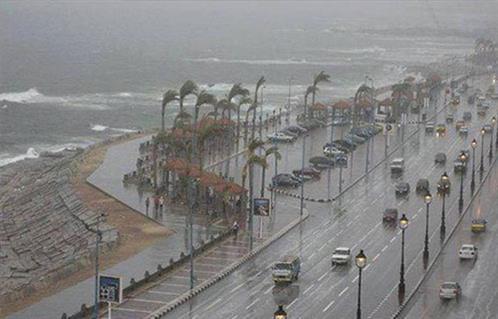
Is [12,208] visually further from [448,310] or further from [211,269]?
[448,310]

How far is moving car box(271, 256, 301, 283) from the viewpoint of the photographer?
205ft

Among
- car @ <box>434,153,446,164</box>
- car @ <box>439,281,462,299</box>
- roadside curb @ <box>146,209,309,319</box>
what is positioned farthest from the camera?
car @ <box>434,153,446,164</box>

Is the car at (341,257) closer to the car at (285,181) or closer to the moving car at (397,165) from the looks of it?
the car at (285,181)

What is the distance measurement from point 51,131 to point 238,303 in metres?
97.2

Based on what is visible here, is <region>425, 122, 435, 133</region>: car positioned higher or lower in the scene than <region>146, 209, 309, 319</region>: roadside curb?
higher

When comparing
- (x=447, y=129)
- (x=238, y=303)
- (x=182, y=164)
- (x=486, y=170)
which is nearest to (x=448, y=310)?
(x=238, y=303)

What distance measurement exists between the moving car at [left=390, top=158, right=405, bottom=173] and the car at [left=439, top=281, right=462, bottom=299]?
1516 inches

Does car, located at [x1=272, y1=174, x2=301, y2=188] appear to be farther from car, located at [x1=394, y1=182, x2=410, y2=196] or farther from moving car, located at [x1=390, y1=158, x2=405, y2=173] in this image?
moving car, located at [x1=390, y1=158, x2=405, y2=173]

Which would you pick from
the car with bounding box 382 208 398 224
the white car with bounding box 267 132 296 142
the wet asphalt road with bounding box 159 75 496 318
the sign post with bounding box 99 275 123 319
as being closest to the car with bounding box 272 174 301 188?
the wet asphalt road with bounding box 159 75 496 318

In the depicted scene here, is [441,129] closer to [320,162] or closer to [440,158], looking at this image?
[440,158]

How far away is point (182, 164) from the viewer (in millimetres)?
86812

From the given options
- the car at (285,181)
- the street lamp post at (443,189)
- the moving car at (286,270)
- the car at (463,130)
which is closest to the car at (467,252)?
the street lamp post at (443,189)

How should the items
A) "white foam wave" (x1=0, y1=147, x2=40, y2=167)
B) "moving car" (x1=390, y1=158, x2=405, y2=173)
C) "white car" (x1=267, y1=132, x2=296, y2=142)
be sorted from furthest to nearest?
"white foam wave" (x1=0, y1=147, x2=40, y2=167) → "white car" (x1=267, y1=132, x2=296, y2=142) → "moving car" (x1=390, y1=158, x2=405, y2=173)

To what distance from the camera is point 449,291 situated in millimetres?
58250
